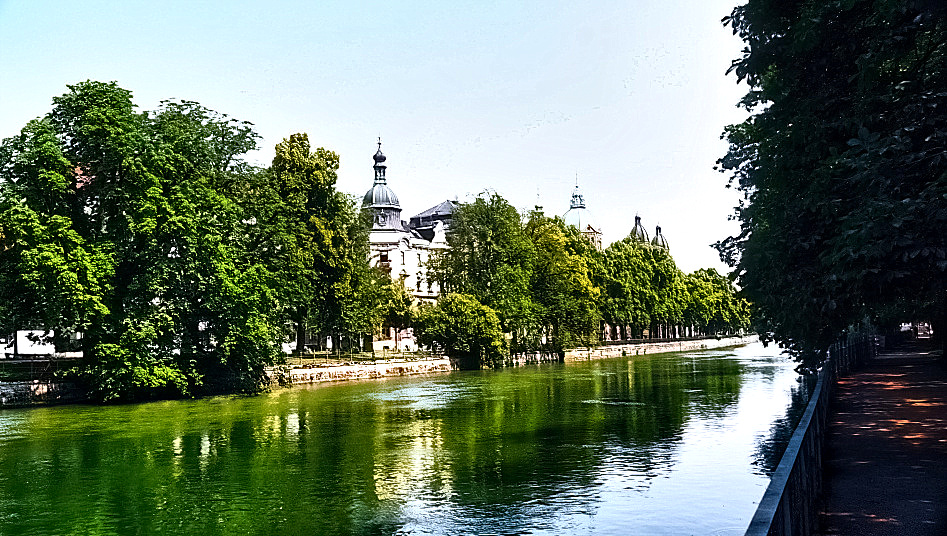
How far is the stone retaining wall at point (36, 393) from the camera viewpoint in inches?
1580

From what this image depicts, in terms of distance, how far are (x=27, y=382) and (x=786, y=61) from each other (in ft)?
113

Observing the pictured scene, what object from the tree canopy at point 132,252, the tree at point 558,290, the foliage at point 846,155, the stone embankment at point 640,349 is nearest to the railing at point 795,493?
the foliage at point 846,155

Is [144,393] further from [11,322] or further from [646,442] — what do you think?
[646,442]

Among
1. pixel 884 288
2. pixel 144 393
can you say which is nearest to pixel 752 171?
pixel 884 288

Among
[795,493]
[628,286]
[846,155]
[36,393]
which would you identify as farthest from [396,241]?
[795,493]

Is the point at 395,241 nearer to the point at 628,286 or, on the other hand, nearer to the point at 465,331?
the point at 628,286

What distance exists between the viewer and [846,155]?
13.8m

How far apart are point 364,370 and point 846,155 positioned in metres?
48.7

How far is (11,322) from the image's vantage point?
1634 inches

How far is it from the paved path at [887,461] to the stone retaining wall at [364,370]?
31123 millimetres

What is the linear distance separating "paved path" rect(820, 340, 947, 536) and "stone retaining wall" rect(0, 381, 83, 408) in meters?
30.5

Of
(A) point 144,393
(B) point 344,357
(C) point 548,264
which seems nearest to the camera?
(A) point 144,393

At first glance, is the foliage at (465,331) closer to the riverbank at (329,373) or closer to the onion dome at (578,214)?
the riverbank at (329,373)

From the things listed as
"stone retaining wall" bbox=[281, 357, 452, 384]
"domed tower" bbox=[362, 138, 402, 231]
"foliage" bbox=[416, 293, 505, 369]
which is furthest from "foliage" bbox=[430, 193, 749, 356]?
"domed tower" bbox=[362, 138, 402, 231]
